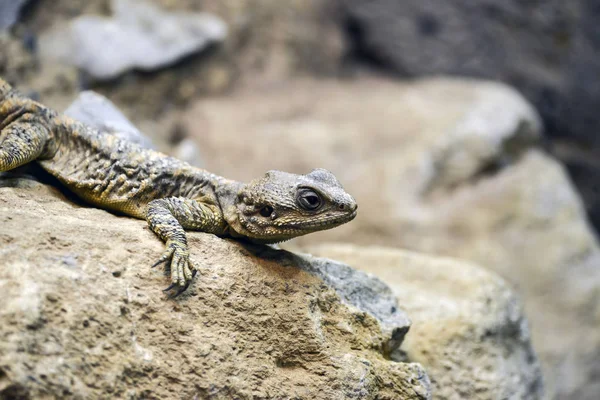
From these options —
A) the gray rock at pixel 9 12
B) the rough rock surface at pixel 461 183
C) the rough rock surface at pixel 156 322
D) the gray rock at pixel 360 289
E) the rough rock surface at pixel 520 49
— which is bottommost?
the rough rock surface at pixel 156 322

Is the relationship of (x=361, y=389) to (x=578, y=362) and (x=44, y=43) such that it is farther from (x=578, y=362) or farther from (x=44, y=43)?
(x=44, y=43)

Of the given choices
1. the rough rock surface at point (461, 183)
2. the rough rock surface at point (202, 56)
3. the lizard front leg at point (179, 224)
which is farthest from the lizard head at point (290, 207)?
the rough rock surface at point (461, 183)

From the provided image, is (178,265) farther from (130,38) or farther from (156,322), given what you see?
(130,38)

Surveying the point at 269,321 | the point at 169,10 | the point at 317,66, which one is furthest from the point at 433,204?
the point at 269,321

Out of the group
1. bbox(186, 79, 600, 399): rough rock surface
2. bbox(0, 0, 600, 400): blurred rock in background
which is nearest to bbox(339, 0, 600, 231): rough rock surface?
bbox(0, 0, 600, 400): blurred rock in background

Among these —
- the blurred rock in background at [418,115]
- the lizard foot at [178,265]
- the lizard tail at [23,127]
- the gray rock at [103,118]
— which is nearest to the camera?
the lizard foot at [178,265]

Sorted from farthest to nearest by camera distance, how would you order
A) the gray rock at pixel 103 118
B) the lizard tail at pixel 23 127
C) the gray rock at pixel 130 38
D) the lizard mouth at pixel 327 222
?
the gray rock at pixel 130 38
the gray rock at pixel 103 118
the lizard tail at pixel 23 127
the lizard mouth at pixel 327 222

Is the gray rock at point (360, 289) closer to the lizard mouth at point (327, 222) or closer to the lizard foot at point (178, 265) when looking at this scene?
the lizard mouth at point (327, 222)

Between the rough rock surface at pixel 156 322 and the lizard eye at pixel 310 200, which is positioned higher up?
the lizard eye at pixel 310 200
